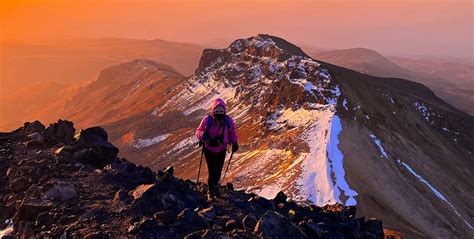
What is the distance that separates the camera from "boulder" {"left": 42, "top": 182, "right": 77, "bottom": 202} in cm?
1594

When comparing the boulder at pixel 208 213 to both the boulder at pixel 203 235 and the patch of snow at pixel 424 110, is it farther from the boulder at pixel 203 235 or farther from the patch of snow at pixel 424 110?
the patch of snow at pixel 424 110

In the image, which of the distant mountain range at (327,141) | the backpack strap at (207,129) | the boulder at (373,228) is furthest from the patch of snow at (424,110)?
the backpack strap at (207,129)

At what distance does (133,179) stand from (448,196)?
56.5 meters

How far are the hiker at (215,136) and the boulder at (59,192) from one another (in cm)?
494

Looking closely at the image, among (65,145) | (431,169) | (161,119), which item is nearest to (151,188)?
(65,145)

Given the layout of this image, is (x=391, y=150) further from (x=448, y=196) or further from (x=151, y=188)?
(x=151, y=188)

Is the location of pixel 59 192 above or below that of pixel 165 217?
below

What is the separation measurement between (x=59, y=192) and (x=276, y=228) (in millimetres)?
7950

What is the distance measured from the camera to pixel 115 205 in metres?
15.1

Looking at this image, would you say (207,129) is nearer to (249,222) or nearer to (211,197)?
(211,197)

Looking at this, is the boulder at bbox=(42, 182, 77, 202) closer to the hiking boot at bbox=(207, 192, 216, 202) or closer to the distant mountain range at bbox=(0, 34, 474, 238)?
the hiking boot at bbox=(207, 192, 216, 202)

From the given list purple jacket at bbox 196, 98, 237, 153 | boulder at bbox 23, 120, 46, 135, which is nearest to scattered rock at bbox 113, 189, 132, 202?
purple jacket at bbox 196, 98, 237, 153

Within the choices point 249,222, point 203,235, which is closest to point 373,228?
point 249,222

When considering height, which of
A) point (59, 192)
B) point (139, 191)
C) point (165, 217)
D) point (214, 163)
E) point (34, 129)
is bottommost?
point (59, 192)
